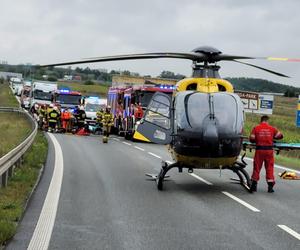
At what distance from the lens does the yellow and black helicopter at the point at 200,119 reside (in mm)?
11977

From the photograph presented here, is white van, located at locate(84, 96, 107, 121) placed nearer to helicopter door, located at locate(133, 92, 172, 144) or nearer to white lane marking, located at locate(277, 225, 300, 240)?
helicopter door, located at locate(133, 92, 172, 144)

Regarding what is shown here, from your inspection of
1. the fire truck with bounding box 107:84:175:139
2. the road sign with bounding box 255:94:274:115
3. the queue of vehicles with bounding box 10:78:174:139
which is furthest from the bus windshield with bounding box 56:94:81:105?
the road sign with bounding box 255:94:274:115

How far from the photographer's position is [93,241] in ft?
24.4

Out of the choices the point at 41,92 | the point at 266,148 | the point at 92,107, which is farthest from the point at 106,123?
the point at 41,92

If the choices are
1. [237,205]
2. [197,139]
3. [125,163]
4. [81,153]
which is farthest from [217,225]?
[81,153]

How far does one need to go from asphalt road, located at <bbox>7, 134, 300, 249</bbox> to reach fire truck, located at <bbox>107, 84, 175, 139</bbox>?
14.9 metres

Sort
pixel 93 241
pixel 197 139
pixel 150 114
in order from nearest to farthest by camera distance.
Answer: pixel 93 241, pixel 197 139, pixel 150 114

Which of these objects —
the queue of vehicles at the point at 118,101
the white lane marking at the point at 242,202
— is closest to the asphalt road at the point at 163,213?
the white lane marking at the point at 242,202

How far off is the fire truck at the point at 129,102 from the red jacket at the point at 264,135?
1564 centimetres

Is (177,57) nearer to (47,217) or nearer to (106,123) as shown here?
(47,217)

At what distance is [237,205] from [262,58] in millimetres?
3467

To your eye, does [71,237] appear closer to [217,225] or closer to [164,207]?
[217,225]

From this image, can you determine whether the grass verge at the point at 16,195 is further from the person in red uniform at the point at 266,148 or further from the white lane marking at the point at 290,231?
the person in red uniform at the point at 266,148

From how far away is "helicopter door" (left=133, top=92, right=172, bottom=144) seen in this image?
13.0 m
